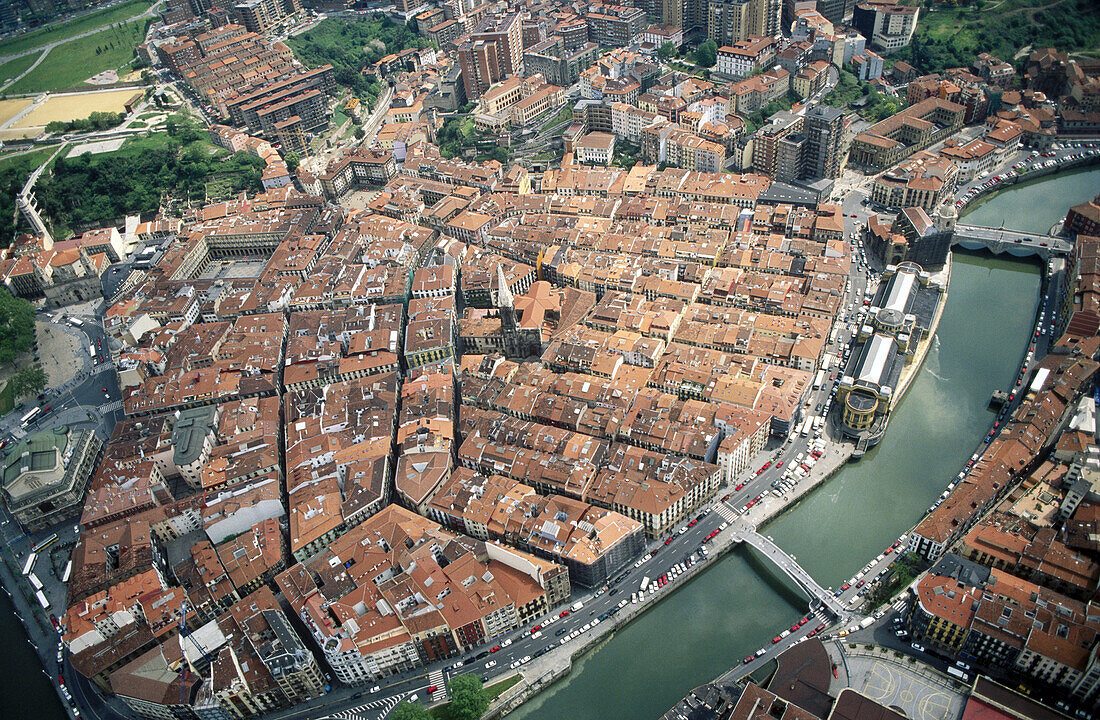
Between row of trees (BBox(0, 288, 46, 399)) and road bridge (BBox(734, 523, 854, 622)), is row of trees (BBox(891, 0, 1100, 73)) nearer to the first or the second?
road bridge (BBox(734, 523, 854, 622))

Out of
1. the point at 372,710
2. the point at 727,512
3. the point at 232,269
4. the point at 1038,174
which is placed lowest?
the point at 372,710

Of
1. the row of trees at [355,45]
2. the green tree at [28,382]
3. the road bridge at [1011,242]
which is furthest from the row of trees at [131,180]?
the road bridge at [1011,242]

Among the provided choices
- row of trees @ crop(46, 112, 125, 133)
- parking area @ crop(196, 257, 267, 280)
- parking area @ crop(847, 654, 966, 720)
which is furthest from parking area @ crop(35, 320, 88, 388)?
parking area @ crop(847, 654, 966, 720)

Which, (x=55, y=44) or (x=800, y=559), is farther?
(x=55, y=44)

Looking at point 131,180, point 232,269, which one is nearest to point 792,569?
point 232,269

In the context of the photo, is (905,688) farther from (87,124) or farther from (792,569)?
(87,124)

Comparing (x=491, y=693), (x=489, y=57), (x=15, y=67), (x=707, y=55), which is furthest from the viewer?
(x=15, y=67)

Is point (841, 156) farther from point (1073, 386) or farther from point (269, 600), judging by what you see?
point (269, 600)
